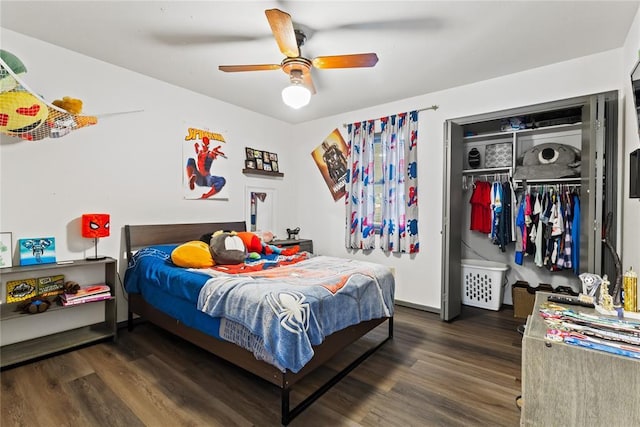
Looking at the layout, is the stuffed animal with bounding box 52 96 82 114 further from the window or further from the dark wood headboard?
the window

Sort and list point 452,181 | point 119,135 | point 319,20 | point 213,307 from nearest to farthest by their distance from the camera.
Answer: point 213,307, point 319,20, point 119,135, point 452,181

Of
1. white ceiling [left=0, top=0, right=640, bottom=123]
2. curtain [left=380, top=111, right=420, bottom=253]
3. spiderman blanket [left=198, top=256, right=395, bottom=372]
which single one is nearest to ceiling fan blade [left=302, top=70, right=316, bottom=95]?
white ceiling [left=0, top=0, right=640, bottom=123]

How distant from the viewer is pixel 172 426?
5.55 ft

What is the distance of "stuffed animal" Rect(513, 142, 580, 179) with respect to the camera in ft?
10.6

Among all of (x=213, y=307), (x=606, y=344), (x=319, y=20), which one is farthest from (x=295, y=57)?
(x=606, y=344)

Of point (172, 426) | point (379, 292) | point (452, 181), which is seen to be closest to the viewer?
point (172, 426)

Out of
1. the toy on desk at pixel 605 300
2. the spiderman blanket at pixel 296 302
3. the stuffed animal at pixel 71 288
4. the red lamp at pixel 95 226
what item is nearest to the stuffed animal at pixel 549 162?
the toy on desk at pixel 605 300

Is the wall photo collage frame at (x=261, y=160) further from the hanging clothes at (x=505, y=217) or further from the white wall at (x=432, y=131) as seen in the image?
the hanging clothes at (x=505, y=217)

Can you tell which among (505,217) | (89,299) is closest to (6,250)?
(89,299)

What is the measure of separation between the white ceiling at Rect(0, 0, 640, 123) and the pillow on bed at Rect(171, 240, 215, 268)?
1.76 m

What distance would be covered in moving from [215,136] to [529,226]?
3916 mm

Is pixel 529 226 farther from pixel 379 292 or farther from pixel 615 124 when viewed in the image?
pixel 379 292

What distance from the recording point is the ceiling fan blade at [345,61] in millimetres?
2127

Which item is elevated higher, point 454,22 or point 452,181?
point 454,22
